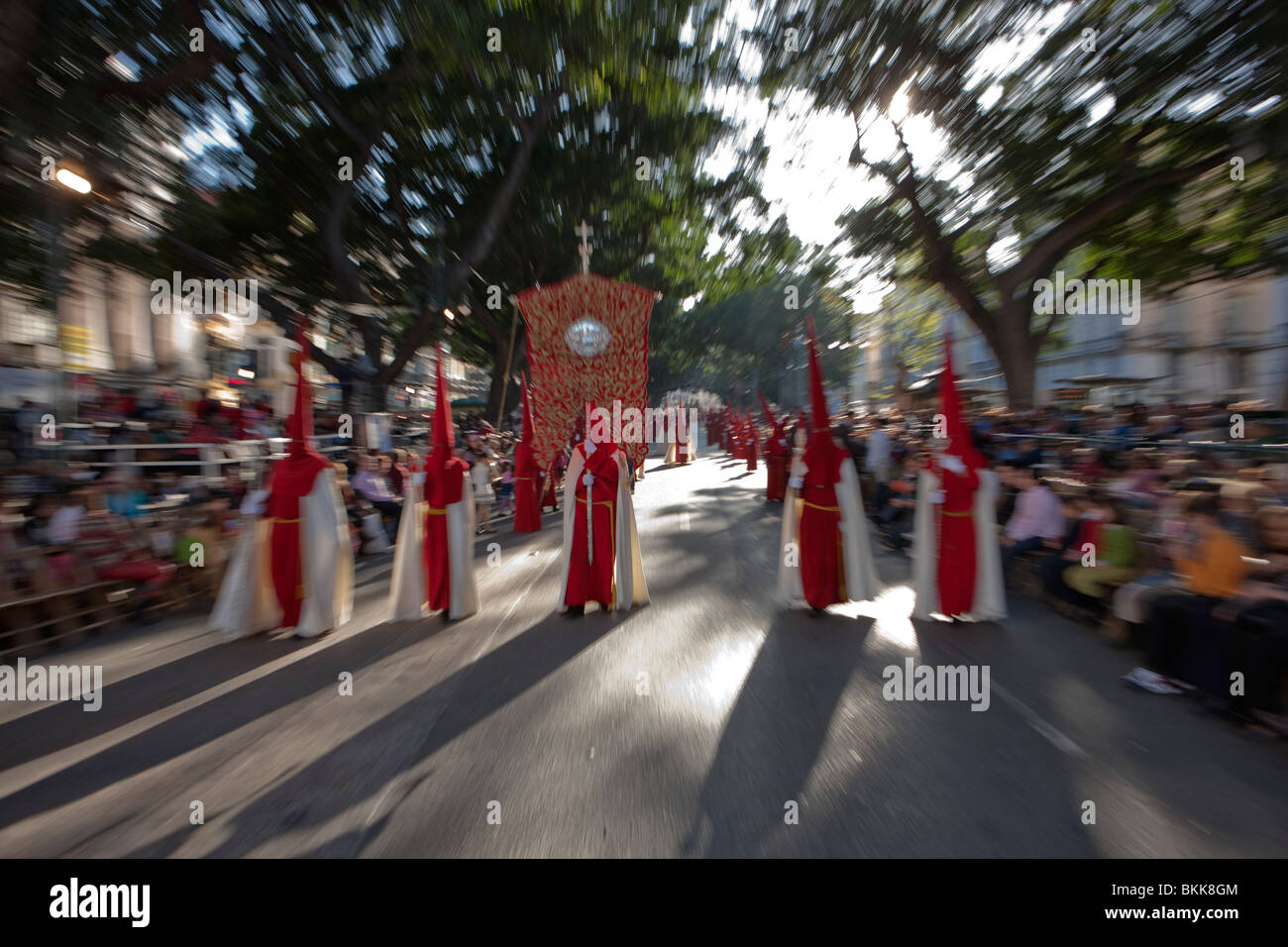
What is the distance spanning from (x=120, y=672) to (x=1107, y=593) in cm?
759

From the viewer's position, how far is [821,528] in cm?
666

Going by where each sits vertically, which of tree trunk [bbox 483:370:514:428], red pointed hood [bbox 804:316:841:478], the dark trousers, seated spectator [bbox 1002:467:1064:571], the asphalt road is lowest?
the asphalt road

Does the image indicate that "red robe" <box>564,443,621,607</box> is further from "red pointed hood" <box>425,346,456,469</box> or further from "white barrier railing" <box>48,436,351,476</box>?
"white barrier railing" <box>48,436,351,476</box>

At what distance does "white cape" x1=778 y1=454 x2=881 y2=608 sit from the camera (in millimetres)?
6727

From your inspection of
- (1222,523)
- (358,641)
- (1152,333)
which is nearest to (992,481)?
(1222,523)

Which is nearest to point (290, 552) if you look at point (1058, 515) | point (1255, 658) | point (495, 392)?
point (1255, 658)

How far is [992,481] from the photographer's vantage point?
625cm

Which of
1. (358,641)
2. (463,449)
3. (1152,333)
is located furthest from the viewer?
(1152,333)

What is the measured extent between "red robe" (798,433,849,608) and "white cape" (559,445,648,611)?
1.54m

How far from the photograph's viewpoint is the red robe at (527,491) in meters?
12.4

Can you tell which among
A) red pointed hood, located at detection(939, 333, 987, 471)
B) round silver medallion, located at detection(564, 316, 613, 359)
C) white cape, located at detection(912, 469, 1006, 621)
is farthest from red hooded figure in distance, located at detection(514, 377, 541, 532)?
red pointed hood, located at detection(939, 333, 987, 471)

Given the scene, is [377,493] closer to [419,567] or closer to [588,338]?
[419,567]

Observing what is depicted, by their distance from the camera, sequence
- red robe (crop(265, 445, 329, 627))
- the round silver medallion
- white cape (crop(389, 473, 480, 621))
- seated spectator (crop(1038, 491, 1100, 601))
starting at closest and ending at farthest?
1. red robe (crop(265, 445, 329, 627))
2. seated spectator (crop(1038, 491, 1100, 601))
3. white cape (crop(389, 473, 480, 621))
4. the round silver medallion

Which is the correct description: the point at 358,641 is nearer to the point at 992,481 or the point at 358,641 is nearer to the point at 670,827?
the point at 670,827
